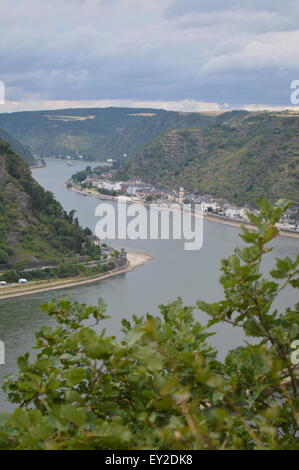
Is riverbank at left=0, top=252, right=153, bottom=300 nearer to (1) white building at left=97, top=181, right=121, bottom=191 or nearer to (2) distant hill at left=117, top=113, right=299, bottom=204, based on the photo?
(2) distant hill at left=117, top=113, right=299, bottom=204

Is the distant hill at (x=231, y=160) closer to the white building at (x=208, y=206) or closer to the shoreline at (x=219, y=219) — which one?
the white building at (x=208, y=206)

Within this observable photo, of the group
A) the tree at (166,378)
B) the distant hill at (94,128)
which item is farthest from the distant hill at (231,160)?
the tree at (166,378)

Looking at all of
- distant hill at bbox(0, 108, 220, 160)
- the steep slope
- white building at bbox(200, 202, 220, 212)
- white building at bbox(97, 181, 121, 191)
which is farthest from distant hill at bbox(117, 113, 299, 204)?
distant hill at bbox(0, 108, 220, 160)

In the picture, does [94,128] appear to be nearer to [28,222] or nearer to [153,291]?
[28,222]

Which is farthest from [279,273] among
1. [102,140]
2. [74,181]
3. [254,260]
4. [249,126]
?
[102,140]

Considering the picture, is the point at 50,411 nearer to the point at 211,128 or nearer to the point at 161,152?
the point at 161,152
